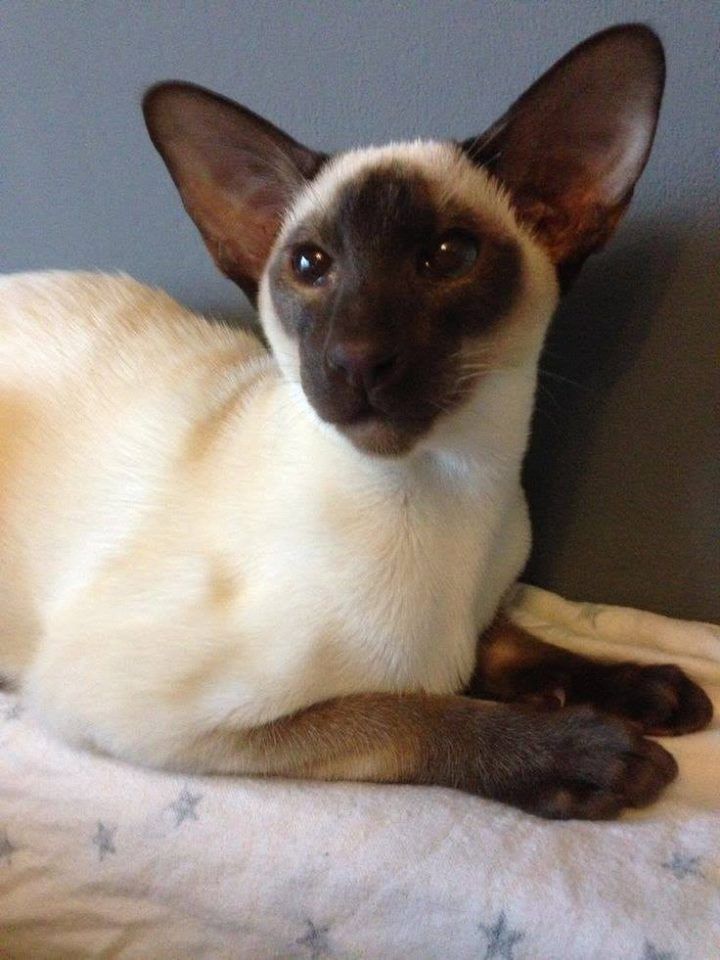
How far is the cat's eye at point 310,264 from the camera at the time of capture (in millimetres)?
959

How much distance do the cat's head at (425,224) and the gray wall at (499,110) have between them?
196 millimetres

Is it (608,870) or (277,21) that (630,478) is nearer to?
(608,870)

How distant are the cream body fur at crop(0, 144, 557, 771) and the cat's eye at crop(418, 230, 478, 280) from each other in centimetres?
7

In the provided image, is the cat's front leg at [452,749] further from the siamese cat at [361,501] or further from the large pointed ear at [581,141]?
the large pointed ear at [581,141]

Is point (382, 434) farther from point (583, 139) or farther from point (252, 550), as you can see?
point (583, 139)

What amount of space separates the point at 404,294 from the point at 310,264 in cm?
16

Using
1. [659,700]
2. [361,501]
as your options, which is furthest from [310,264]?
[659,700]

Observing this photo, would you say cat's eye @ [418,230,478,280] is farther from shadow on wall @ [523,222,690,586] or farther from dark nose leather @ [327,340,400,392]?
shadow on wall @ [523,222,690,586]

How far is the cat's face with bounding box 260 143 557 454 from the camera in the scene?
840mm

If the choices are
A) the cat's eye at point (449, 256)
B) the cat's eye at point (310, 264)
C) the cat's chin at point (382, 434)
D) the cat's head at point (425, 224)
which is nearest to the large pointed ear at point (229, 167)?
the cat's head at point (425, 224)

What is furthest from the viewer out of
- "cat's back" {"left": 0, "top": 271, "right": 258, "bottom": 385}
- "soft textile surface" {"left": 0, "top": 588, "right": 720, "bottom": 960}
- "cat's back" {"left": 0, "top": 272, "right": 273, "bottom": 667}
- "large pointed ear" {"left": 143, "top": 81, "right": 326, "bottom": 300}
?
"cat's back" {"left": 0, "top": 271, "right": 258, "bottom": 385}

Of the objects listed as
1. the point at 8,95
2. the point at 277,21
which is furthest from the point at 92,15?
the point at 277,21

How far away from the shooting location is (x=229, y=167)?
42.6 inches

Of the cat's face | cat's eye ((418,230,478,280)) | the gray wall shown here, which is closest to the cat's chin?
the cat's face
